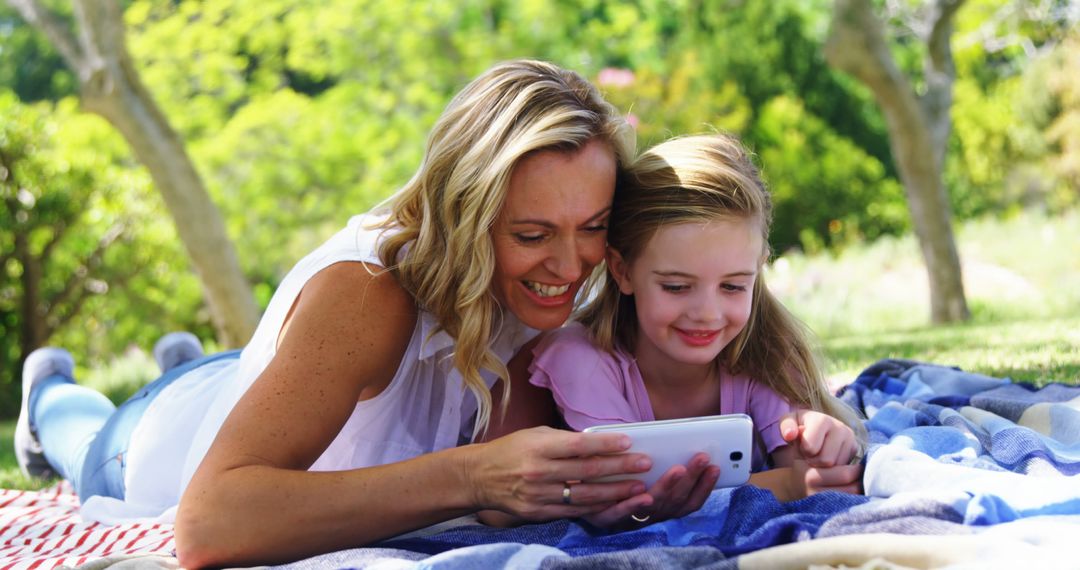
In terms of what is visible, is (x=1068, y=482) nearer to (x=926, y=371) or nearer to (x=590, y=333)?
(x=590, y=333)

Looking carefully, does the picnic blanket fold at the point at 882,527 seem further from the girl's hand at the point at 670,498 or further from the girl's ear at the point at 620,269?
the girl's ear at the point at 620,269

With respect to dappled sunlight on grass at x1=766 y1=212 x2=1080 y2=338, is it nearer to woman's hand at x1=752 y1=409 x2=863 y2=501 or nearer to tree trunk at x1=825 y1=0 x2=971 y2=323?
tree trunk at x1=825 y1=0 x2=971 y2=323

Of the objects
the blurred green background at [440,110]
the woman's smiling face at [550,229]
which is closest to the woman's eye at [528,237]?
the woman's smiling face at [550,229]

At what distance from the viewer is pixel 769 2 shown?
1931 cm

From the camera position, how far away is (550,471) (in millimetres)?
2406

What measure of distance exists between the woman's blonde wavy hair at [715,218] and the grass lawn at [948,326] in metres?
1.64

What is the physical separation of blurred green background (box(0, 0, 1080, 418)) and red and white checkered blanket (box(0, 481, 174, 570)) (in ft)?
16.2

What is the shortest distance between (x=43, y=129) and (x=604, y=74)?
8480mm

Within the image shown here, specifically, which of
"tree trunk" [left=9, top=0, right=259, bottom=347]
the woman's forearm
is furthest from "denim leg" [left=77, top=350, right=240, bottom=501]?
"tree trunk" [left=9, top=0, right=259, bottom=347]

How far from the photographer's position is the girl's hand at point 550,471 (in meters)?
2.41

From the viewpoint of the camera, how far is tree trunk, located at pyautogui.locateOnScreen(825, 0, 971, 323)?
29.9 feet

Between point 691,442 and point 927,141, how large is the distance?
761 centimetres

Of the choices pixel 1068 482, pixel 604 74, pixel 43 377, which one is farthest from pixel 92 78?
pixel 604 74

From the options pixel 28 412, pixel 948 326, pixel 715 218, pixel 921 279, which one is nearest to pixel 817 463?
pixel 715 218
